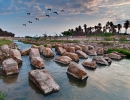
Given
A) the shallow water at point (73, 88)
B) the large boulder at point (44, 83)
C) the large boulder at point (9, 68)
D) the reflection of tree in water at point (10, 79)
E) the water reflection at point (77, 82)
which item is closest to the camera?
the shallow water at point (73, 88)

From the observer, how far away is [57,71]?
1914cm

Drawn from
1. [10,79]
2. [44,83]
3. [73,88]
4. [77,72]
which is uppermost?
→ [44,83]

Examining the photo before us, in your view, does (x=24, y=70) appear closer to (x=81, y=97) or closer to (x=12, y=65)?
(x=12, y=65)

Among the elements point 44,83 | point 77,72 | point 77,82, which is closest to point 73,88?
point 77,82

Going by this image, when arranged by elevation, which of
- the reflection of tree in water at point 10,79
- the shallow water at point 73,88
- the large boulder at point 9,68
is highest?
the large boulder at point 9,68

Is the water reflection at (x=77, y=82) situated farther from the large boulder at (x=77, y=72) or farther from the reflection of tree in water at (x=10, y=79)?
the reflection of tree in water at (x=10, y=79)

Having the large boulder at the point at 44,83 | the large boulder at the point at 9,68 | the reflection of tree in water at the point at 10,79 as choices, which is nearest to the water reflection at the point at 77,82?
the large boulder at the point at 44,83

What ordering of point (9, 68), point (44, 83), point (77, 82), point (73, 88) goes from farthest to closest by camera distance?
point (9, 68)
point (77, 82)
point (73, 88)
point (44, 83)

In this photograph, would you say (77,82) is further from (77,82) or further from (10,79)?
(10,79)

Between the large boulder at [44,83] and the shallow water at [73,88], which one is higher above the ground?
the large boulder at [44,83]

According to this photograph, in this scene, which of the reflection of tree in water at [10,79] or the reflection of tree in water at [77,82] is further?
the reflection of tree in water at [77,82]

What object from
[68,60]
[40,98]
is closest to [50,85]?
[40,98]

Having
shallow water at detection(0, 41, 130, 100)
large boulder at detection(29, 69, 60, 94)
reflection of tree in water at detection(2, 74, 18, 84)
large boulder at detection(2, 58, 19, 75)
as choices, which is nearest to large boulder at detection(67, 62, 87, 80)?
shallow water at detection(0, 41, 130, 100)

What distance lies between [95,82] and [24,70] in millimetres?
9550
